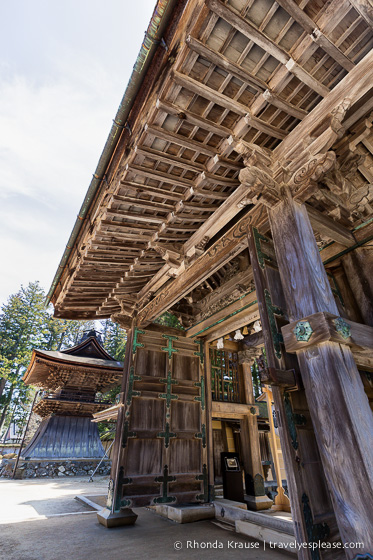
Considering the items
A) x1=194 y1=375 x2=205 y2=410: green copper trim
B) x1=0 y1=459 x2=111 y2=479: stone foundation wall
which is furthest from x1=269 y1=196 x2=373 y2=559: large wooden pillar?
x1=0 y1=459 x2=111 y2=479: stone foundation wall

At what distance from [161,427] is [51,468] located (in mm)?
13567

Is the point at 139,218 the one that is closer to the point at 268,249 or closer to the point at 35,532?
the point at 268,249

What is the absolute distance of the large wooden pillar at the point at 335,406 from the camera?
1783mm

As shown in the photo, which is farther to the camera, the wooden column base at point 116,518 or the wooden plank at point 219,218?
the wooden column base at point 116,518

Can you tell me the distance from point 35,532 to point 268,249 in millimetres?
5989

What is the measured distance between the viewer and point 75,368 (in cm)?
1461

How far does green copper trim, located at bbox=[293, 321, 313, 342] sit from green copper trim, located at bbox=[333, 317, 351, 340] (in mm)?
209

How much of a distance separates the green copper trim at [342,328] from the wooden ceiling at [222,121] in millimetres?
1850

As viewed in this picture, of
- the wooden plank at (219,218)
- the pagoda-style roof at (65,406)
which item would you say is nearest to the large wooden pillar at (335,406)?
the wooden plank at (219,218)

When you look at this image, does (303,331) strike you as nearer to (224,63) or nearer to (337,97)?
(337,97)

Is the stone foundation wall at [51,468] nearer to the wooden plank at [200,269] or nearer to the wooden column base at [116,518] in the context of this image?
the wooden column base at [116,518]

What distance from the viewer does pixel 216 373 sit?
7957 millimetres

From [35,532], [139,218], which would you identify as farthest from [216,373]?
[139,218]

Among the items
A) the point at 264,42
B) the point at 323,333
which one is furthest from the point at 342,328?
the point at 264,42
